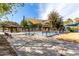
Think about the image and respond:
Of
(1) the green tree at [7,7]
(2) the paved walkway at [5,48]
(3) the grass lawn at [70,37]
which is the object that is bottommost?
(2) the paved walkway at [5,48]

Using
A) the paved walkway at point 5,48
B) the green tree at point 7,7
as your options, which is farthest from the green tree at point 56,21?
the paved walkway at point 5,48

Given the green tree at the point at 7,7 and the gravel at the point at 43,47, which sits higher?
the green tree at the point at 7,7

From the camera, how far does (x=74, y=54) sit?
73.2 inches

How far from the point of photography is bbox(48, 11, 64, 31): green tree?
6.23 ft

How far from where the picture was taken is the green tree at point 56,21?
6.23 ft

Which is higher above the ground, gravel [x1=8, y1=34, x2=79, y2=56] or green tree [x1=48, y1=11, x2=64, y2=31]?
green tree [x1=48, y1=11, x2=64, y2=31]

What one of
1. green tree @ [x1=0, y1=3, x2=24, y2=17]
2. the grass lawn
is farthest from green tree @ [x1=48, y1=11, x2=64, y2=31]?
green tree @ [x1=0, y1=3, x2=24, y2=17]

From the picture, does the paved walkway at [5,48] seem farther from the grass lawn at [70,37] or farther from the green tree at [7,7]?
the grass lawn at [70,37]

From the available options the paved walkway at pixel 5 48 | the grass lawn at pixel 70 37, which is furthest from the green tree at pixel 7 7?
the grass lawn at pixel 70 37

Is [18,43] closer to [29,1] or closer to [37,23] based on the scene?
[37,23]

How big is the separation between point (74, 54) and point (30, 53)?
445mm

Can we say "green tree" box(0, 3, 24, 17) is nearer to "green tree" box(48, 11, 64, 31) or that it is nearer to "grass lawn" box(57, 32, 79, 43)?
"green tree" box(48, 11, 64, 31)

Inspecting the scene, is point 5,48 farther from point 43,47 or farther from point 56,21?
point 56,21

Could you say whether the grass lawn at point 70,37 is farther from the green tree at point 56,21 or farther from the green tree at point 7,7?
the green tree at point 7,7
